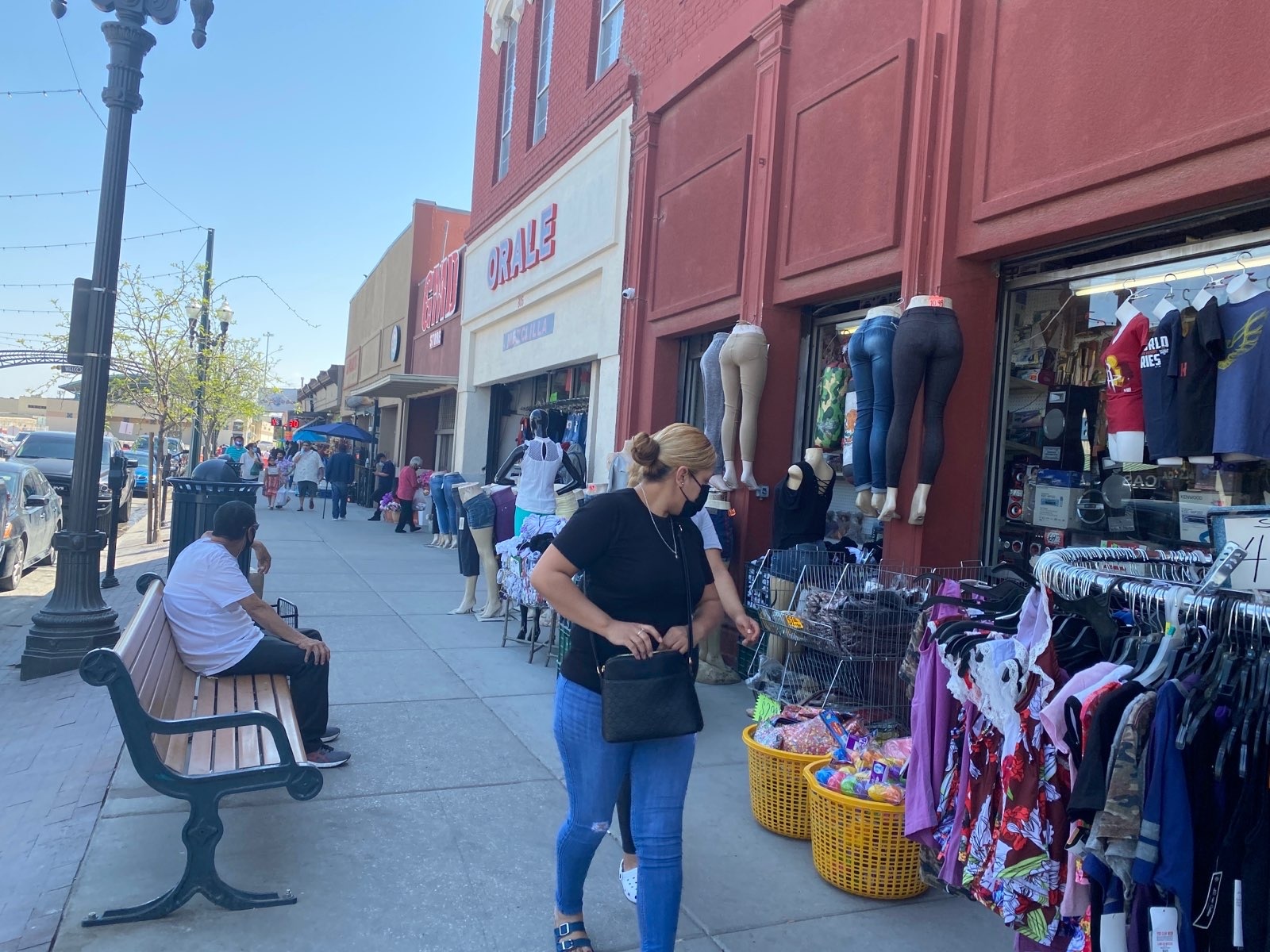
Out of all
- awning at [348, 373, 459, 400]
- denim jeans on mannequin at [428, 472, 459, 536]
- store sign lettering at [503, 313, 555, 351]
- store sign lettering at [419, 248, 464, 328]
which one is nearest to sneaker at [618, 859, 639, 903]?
store sign lettering at [503, 313, 555, 351]

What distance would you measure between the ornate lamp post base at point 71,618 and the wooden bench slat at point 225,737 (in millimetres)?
2762

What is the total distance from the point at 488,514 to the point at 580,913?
20.3 ft

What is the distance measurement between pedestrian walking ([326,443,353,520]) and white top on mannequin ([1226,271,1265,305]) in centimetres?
1892

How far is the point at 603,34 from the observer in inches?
468

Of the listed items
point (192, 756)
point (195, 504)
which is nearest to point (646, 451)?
point (192, 756)

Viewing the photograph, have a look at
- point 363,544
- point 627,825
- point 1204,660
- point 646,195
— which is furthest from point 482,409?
point 1204,660

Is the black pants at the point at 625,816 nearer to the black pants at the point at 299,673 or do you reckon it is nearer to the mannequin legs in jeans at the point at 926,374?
the black pants at the point at 299,673

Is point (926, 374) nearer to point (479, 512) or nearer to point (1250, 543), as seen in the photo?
point (1250, 543)

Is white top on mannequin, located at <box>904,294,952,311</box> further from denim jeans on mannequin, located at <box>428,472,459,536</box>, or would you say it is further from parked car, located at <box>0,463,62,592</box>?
denim jeans on mannequin, located at <box>428,472,459,536</box>

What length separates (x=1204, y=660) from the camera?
9.07 feet

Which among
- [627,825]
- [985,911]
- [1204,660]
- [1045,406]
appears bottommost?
[985,911]

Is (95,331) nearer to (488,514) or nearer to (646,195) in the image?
(488,514)

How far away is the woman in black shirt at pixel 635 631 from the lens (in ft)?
9.50

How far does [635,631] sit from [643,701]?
215 mm
